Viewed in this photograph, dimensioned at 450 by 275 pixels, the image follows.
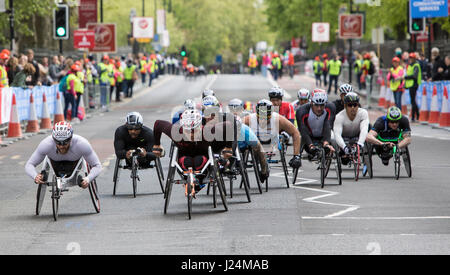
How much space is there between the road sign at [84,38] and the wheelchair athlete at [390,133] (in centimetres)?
2546

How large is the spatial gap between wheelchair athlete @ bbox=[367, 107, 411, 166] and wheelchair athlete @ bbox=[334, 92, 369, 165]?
0.22 meters

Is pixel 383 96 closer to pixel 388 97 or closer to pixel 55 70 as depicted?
pixel 388 97

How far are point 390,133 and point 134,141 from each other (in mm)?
4508

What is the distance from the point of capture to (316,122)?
56.9 feet

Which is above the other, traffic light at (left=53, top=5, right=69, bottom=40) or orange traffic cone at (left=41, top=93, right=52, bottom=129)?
traffic light at (left=53, top=5, right=69, bottom=40)

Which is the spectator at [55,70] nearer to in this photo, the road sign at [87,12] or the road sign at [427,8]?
the road sign at [427,8]

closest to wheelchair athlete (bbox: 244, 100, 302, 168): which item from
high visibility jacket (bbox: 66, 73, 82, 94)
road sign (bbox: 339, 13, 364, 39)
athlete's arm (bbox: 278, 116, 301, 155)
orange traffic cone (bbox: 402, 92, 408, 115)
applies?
athlete's arm (bbox: 278, 116, 301, 155)

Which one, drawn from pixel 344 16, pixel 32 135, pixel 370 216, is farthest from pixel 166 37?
pixel 370 216

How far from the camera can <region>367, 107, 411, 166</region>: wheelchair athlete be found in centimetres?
1773

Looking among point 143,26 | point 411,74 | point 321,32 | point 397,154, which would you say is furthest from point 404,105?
point 143,26

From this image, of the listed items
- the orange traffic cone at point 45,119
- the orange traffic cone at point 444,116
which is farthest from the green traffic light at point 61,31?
the orange traffic cone at point 444,116

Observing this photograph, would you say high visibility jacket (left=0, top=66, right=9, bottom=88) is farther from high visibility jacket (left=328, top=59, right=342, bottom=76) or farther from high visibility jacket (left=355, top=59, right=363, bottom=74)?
high visibility jacket (left=355, top=59, right=363, bottom=74)
